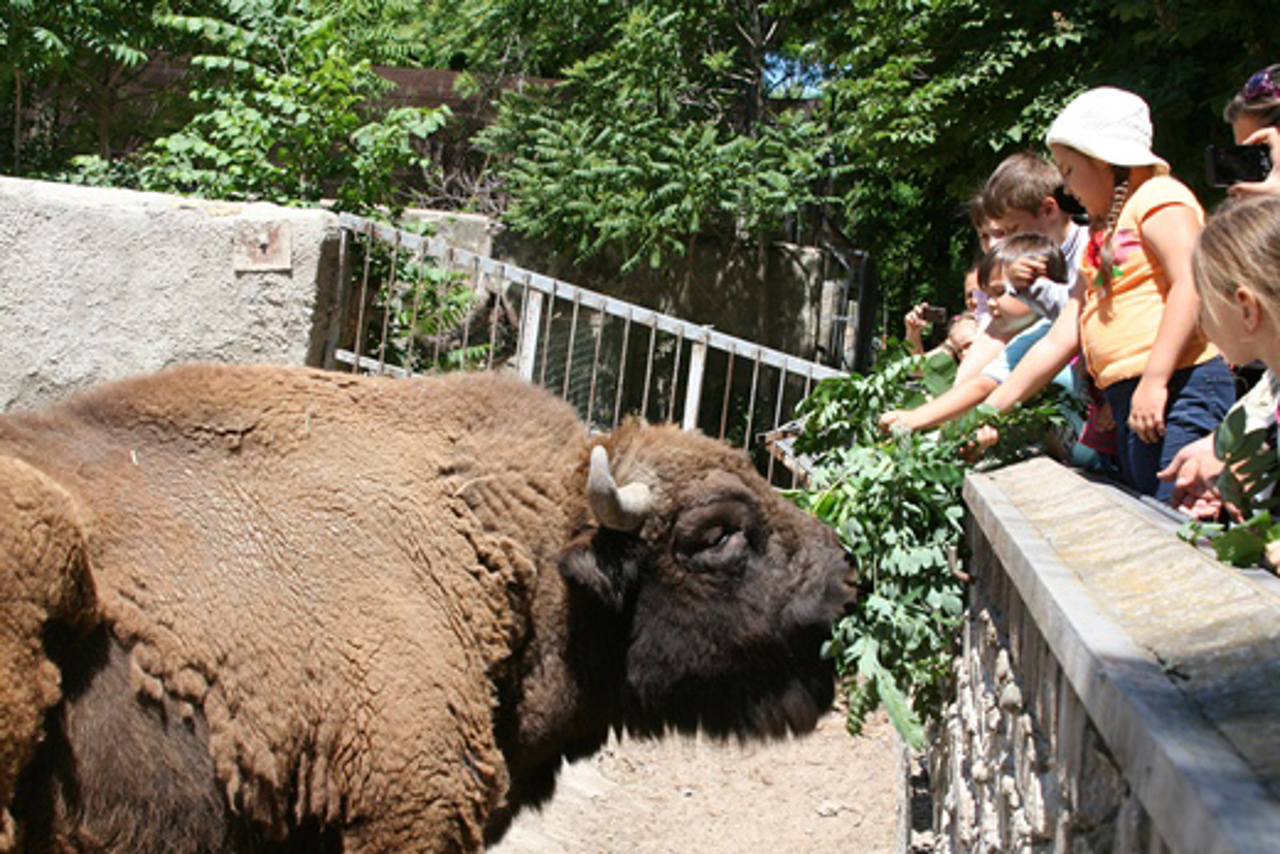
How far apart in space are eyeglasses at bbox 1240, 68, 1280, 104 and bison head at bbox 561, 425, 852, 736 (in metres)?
2.04

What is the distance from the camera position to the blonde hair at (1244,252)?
290 cm

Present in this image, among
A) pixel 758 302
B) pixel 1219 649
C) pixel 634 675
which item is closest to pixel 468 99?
pixel 758 302

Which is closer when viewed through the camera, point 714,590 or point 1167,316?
point 1167,316

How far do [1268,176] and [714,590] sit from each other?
229 centimetres

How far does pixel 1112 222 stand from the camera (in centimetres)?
438

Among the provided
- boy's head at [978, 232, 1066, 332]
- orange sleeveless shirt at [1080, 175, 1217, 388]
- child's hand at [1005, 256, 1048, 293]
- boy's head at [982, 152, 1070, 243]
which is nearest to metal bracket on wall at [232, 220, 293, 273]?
boy's head at [982, 152, 1070, 243]

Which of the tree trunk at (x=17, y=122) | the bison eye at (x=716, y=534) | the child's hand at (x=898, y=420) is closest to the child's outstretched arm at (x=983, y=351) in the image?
the child's hand at (x=898, y=420)

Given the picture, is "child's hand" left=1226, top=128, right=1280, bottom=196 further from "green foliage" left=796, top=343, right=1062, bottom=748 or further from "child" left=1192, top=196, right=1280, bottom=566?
"green foliage" left=796, top=343, right=1062, bottom=748

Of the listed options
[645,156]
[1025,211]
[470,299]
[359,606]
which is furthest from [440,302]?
[359,606]

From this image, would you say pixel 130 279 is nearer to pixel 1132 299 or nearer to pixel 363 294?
pixel 363 294

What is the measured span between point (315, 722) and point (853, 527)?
1922mm

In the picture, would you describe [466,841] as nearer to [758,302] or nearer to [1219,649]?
[1219,649]

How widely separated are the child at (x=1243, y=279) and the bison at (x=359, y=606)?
1.69 meters

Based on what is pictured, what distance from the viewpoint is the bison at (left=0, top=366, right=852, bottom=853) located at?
3342 mm
